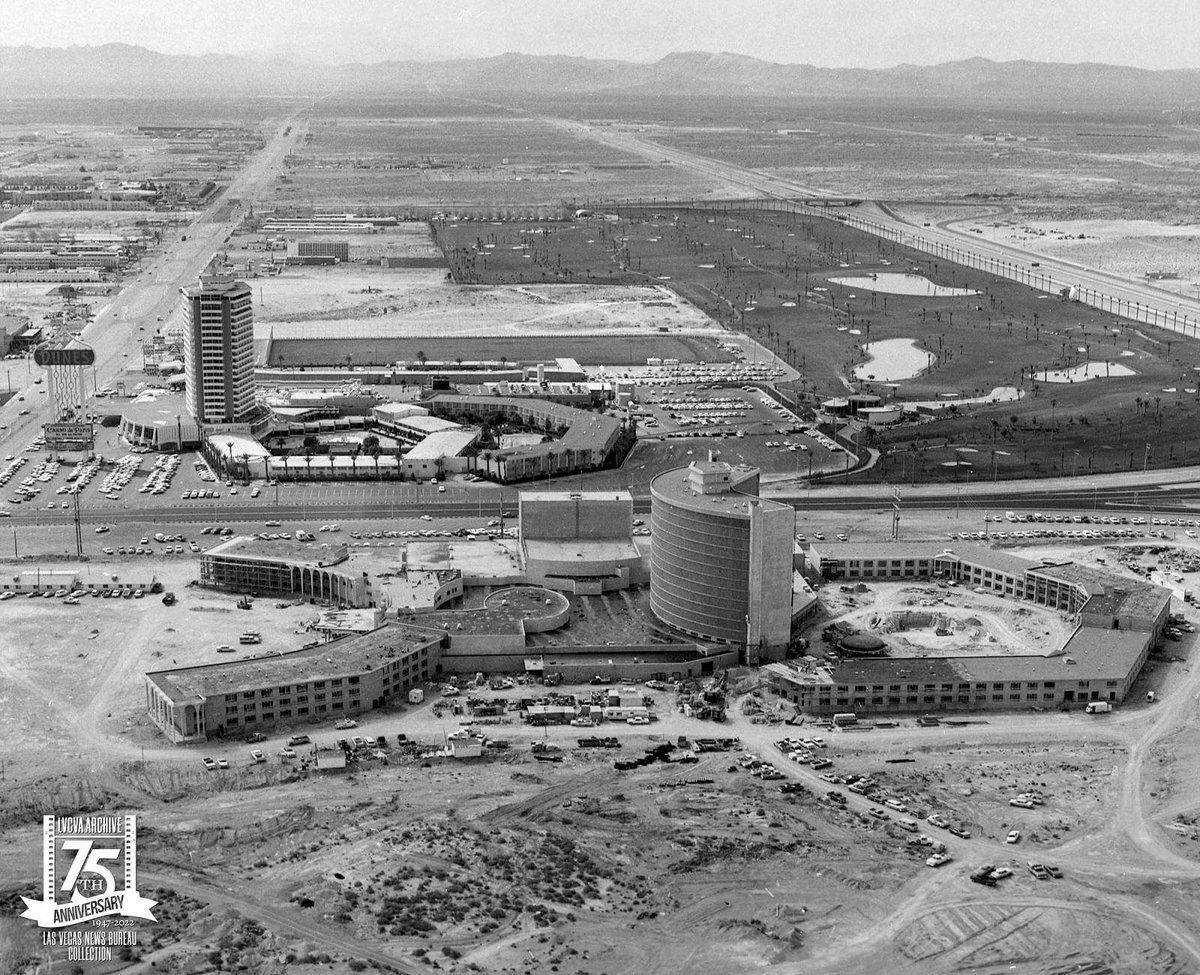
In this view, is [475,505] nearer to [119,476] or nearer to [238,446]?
[238,446]

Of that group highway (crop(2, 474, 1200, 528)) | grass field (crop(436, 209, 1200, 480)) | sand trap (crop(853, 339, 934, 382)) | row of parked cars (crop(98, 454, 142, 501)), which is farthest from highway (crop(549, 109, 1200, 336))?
row of parked cars (crop(98, 454, 142, 501))

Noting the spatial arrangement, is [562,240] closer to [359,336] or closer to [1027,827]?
[359,336]

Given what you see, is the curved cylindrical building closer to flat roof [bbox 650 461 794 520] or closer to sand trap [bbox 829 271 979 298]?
flat roof [bbox 650 461 794 520]

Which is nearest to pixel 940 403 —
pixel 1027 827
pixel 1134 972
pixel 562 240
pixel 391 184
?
pixel 1027 827

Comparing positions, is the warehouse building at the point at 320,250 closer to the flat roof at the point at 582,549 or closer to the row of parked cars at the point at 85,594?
the flat roof at the point at 582,549

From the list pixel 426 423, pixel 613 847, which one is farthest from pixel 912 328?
pixel 613 847

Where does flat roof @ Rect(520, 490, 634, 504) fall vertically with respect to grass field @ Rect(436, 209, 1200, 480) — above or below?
above

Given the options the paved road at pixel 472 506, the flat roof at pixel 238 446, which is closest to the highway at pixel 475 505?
the paved road at pixel 472 506
